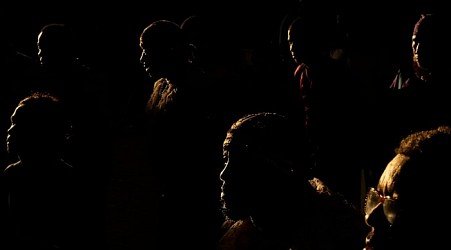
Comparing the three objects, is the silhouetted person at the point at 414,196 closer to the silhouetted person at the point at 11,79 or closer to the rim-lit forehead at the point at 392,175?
the rim-lit forehead at the point at 392,175

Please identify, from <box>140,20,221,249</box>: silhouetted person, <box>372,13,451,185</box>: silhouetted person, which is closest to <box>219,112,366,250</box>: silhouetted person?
<box>372,13,451,185</box>: silhouetted person

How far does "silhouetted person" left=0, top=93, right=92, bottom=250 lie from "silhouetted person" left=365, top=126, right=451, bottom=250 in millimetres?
1983

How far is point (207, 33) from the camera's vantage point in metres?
5.70

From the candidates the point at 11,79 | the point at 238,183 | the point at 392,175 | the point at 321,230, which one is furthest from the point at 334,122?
the point at 392,175

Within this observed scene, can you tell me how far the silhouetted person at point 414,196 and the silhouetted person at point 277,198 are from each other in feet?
1.87

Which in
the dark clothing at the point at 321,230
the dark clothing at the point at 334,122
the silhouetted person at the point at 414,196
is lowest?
the dark clothing at the point at 334,122

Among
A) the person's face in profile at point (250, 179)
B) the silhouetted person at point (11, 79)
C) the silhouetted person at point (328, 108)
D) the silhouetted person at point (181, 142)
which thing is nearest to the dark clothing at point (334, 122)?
the silhouetted person at point (328, 108)

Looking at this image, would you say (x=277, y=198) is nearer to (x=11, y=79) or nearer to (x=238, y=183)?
(x=238, y=183)

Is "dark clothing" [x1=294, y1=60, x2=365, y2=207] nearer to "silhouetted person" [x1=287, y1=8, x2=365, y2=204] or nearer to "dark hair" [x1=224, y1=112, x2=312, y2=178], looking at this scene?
"silhouetted person" [x1=287, y1=8, x2=365, y2=204]

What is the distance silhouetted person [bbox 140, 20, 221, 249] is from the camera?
4.27 metres

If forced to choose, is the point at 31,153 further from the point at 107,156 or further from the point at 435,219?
the point at 435,219

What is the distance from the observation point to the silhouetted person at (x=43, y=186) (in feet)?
10.5

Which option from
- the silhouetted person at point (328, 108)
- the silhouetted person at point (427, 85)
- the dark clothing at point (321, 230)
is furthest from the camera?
the silhouetted person at point (328, 108)

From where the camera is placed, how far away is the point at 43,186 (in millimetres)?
3250
